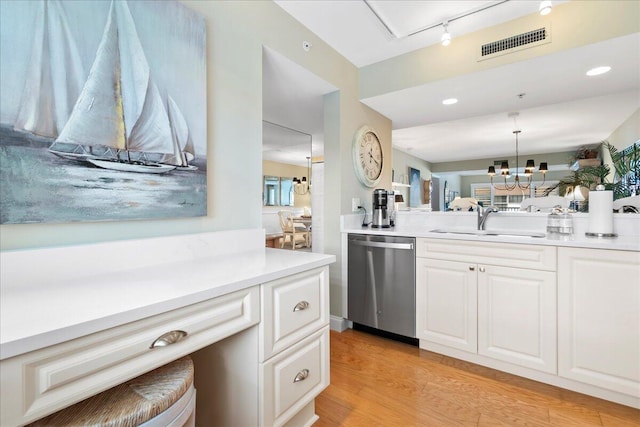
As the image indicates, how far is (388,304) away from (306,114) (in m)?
2.20

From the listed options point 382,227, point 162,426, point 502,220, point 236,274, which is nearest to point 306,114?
point 382,227

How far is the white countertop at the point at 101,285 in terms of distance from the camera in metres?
0.66

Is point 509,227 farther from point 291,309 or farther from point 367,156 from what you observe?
point 291,309

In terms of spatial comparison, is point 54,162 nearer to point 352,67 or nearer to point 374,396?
point 374,396

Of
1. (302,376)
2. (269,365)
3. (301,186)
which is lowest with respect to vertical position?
(302,376)

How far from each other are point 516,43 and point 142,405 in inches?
108

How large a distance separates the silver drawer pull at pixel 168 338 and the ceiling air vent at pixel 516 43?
98.4 inches

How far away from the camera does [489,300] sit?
2021 mm

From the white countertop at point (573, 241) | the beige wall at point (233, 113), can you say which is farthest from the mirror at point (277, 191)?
the white countertop at point (573, 241)

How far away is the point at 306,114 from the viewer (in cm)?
335

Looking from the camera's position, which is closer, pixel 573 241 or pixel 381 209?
pixel 573 241

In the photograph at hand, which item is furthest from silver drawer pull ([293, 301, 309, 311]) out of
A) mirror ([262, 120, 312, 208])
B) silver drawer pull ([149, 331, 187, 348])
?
mirror ([262, 120, 312, 208])

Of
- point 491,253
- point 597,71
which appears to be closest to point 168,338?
point 491,253

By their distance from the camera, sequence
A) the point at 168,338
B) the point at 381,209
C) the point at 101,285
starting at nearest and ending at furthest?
the point at 168,338 < the point at 101,285 < the point at 381,209
